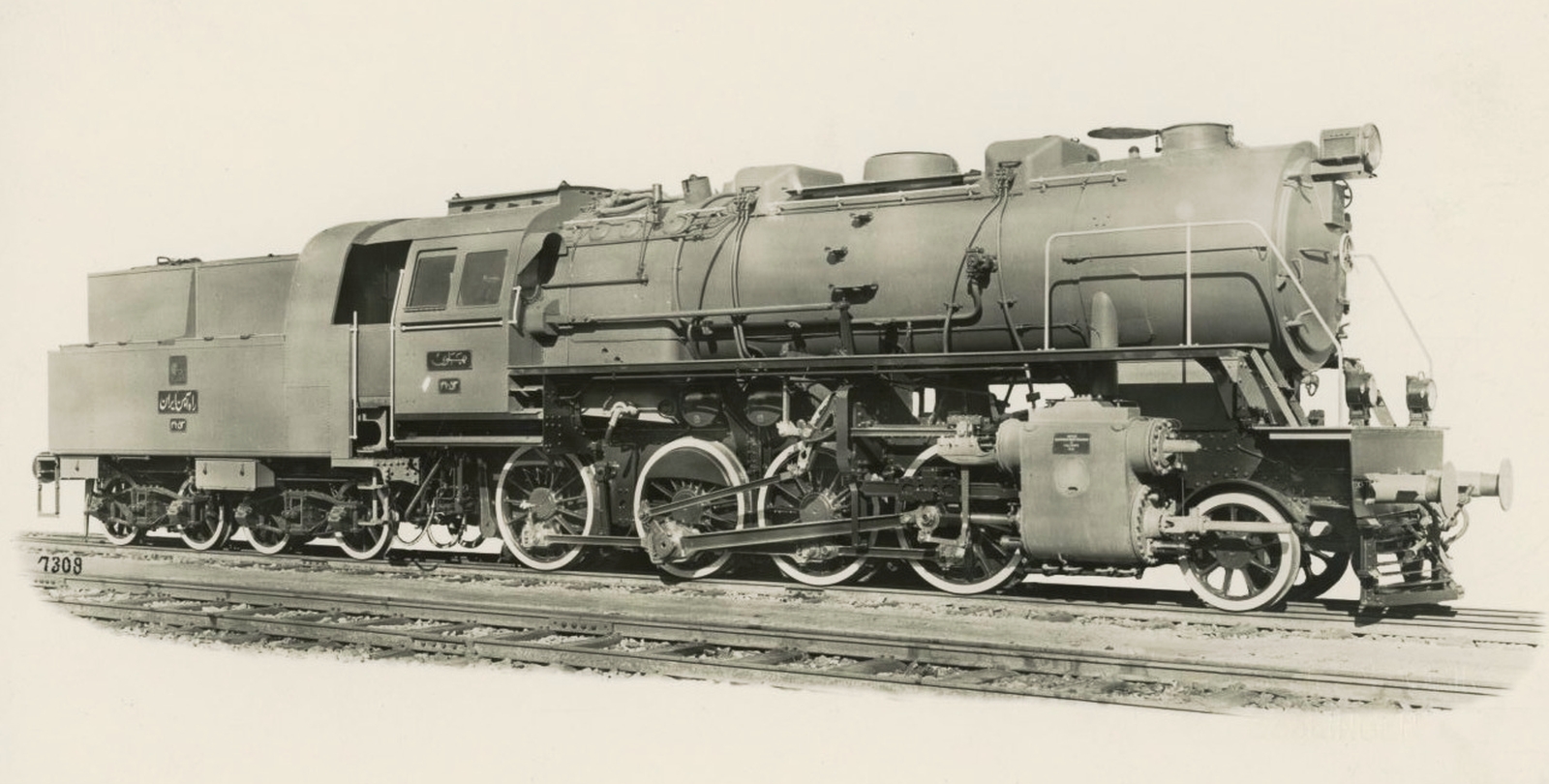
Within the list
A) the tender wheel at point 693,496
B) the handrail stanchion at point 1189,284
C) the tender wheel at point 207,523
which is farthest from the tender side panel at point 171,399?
the handrail stanchion at point 1189,284

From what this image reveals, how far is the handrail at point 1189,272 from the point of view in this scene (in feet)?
33.6

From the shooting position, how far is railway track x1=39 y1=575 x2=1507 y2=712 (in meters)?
8.33

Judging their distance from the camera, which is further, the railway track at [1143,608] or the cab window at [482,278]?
the cab window at [482,278]

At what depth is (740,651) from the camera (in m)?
10.1

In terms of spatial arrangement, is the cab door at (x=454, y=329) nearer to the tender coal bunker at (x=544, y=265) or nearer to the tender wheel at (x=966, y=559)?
the tender coal bunker at (x=544, y=265)

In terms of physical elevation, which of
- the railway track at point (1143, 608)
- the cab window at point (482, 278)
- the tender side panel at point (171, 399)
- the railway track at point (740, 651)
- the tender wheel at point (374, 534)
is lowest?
the railway track at point (740, 651)

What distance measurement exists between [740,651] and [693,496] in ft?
8.47

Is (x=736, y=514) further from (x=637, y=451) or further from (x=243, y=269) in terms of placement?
(x=243, y=269)

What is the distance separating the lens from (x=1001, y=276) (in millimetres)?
11320

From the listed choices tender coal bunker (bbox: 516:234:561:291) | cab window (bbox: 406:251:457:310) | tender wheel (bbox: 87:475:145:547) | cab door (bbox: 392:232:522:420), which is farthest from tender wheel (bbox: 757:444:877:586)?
tender wheel (bbox: 87:475:145:547)

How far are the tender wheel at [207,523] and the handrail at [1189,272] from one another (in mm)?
10172

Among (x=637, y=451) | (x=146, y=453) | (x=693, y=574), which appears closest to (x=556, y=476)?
(x=637, y=451)

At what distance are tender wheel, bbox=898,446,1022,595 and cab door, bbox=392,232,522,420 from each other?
4.24 meters

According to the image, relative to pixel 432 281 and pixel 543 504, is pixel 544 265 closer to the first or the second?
pixel 432 281
